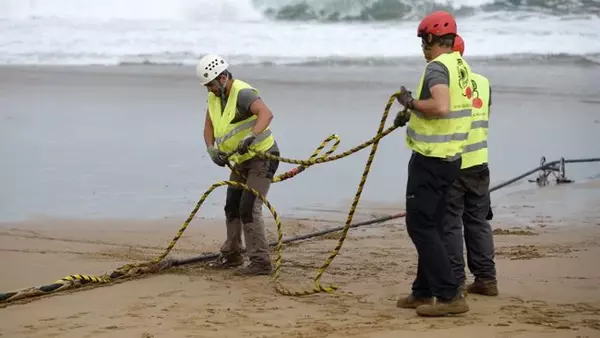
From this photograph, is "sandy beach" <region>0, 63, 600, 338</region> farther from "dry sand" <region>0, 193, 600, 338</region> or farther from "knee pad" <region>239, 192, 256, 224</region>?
"knee pad" <region>239, 192, 256, 224</region>

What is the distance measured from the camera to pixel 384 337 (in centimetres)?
579

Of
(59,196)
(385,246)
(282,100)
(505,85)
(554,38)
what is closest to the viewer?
(385,246)

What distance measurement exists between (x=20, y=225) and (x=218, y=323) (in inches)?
152

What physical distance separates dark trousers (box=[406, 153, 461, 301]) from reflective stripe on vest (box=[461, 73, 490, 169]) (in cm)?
48

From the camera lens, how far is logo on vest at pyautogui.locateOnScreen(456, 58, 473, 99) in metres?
6.30

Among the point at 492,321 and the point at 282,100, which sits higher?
the point at 282,100

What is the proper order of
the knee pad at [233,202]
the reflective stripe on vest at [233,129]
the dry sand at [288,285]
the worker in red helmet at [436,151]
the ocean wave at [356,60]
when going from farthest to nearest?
the ocean wave at [356,60], the knee pad at [233,202], the reflective stripe on vest at [233,129], the worker in red helmet at [436,151], the dry sand at [288,285]

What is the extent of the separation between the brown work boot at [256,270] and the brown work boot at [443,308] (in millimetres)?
1787

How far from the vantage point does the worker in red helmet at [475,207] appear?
6.75 metres

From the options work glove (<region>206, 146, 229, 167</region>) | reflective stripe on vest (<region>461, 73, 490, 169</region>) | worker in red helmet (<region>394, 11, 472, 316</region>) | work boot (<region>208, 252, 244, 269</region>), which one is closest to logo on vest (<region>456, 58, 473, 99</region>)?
worker in red helmet (<region>394, 11, 472, 316</region>)

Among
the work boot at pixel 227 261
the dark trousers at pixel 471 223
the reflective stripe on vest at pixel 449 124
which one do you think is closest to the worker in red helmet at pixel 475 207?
the dark trousers at pixel 471 223

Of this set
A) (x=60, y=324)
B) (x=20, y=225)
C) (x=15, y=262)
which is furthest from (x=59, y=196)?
(x=60, y=324)

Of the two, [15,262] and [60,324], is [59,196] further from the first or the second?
[60,324]

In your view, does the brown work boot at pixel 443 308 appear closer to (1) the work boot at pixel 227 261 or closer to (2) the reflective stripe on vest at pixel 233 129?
(2) the reflective stripe on vest at pixel 233 129
